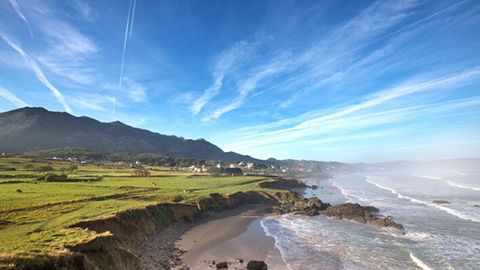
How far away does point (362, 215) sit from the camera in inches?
1940

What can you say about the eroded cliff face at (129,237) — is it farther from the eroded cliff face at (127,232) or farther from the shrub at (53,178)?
the shrub at (53,178)

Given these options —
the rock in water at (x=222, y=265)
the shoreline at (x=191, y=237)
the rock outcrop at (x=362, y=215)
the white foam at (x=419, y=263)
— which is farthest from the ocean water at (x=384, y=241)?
the rock in water at (x=222, y=265)

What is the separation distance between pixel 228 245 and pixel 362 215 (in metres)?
26.6

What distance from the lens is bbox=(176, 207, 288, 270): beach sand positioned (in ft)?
89.7

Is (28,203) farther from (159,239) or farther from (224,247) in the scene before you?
(224,247)

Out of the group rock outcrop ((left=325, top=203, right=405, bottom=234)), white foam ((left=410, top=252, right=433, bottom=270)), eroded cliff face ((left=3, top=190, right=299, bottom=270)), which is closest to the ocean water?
white foam ((left=410, top=252, right=433, bottom=270))

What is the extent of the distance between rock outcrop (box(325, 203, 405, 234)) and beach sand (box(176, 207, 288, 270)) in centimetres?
1475

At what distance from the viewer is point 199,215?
152 feet

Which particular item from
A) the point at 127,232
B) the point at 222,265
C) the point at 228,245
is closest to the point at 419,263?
the point at 222,265

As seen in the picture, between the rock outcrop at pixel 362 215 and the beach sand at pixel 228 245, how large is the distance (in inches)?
581

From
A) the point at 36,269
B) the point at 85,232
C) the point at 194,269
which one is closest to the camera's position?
the point at 36,269

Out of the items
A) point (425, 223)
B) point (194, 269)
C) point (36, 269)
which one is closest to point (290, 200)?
point (425, 223)

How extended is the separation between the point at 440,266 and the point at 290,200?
43.1 meters

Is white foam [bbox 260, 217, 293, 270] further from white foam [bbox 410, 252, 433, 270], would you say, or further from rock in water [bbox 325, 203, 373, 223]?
rock in water [bbox 325, 203, 373, 223]
